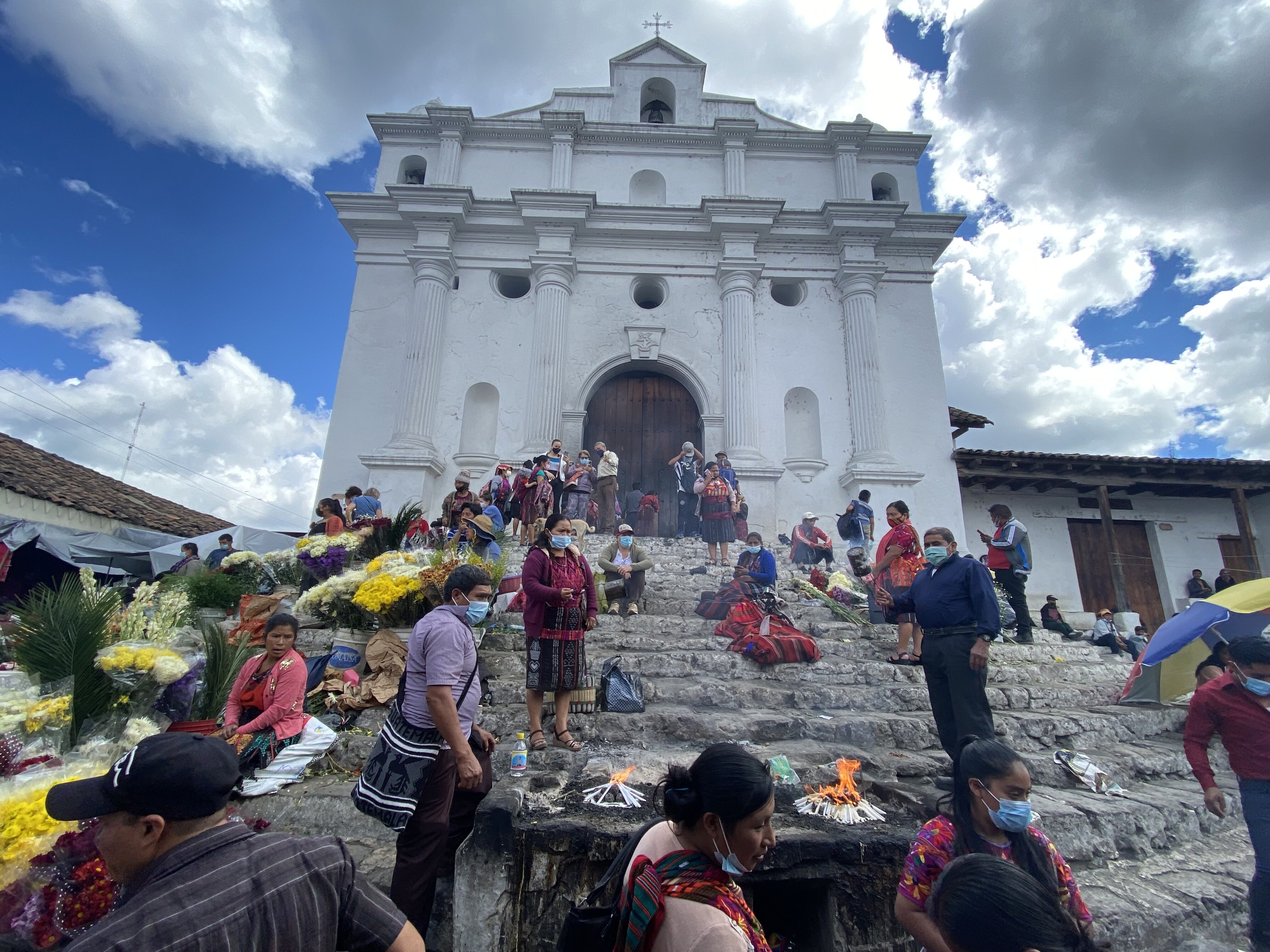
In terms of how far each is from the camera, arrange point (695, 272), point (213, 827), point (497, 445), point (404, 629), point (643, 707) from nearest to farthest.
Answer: point (213, 827)
point (643, 707)
point (404, 629)
point (497, 445)
point (695, 272)

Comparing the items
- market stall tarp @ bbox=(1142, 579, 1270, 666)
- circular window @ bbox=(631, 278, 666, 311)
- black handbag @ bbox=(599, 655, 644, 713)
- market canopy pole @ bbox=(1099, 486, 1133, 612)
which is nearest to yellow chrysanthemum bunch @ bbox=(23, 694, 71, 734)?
black handbag @ bbox=(599, 655, 644, 713)

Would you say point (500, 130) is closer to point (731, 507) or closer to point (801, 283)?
point (801, 283)

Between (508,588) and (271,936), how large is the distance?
17.5 feet

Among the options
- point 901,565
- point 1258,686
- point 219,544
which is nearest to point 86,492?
point 219,544

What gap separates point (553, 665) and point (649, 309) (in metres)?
12.1

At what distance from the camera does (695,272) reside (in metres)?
14.4

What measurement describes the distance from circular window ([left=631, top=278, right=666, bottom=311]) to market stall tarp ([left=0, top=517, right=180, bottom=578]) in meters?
11.6

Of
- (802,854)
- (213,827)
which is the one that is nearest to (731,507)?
(802,854)

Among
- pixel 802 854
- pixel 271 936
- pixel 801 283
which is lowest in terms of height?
pixel 802 854

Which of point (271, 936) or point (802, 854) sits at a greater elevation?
point (271, 936)

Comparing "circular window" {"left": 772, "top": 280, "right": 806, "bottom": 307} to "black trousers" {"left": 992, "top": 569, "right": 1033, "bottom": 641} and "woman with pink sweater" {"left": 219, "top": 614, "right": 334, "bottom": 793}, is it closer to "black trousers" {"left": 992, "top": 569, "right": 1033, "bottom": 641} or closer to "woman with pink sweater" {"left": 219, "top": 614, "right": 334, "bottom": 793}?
"black trousers" {"left": 992, "top": 569, "right": 1033, "bottom": 641}

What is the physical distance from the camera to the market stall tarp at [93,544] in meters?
10.3

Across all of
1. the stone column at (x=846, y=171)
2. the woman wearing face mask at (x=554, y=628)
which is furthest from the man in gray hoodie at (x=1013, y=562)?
the stone column at (x=846, y=171)

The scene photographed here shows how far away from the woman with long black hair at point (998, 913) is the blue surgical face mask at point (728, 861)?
24.6 inches
